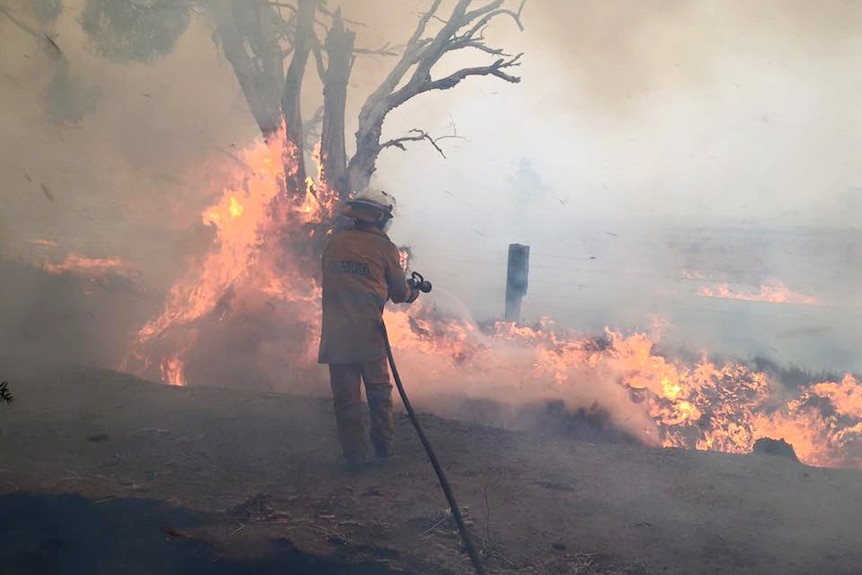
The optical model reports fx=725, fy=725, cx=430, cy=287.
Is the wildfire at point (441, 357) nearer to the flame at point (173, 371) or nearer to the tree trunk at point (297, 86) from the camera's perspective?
the flame at point (173, 371)

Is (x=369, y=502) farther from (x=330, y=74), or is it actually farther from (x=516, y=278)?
(x=330, y=74)

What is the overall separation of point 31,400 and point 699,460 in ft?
20.5

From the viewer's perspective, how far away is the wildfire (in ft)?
27.9

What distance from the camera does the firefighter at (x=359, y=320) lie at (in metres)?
5.64

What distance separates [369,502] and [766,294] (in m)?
17.3

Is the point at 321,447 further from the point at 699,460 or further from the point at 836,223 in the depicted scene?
the point at 836,223

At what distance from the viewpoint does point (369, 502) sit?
195 inches

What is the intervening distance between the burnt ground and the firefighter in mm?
357

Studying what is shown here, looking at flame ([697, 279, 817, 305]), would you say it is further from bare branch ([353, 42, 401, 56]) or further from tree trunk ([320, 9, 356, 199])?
tree trunk ([320, 9, 356, 199])

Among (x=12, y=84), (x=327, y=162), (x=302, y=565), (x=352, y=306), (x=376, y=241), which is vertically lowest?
(x=302, y=565)

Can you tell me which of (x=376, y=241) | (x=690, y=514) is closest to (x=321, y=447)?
(x=376, y=241)

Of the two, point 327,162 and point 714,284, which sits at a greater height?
point 327,162

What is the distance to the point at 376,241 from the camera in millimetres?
5770

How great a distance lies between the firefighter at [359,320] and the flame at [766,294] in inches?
597
